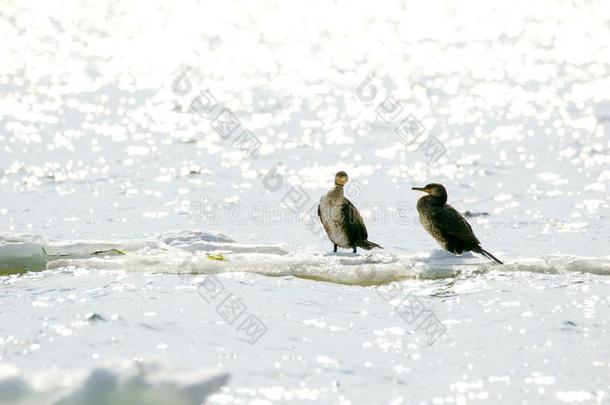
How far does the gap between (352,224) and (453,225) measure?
1.19m

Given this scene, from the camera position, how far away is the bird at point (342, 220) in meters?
11.1

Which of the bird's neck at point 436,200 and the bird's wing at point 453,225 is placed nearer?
the bird's wing at point 453,225

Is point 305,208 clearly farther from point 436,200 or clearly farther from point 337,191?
point 436,200

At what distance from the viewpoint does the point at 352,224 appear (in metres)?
11.1

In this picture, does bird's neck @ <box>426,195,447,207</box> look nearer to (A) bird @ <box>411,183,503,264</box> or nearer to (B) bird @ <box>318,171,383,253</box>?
(A) bird @ <box>411,183,503,264</box>

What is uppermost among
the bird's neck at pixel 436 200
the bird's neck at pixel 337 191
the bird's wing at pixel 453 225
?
the bird's neck at pixel 337 191

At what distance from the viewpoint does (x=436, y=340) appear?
7.30 metres

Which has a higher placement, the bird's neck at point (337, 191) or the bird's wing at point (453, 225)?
the bird's neck at point (337, 191)

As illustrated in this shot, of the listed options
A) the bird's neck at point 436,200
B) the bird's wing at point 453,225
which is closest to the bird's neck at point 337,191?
the bird's neck at point 436,200

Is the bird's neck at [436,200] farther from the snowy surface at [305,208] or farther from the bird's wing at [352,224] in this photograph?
the bird's wing at [352,224]

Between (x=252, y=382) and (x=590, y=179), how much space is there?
13705 mm

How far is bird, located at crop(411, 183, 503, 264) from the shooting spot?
10.7 metres

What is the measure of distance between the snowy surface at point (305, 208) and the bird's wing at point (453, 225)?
1.25ft

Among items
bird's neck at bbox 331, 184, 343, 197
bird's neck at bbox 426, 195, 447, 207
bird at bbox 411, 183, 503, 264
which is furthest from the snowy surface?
bird's neck at bbox 331, 184, 343, 197
